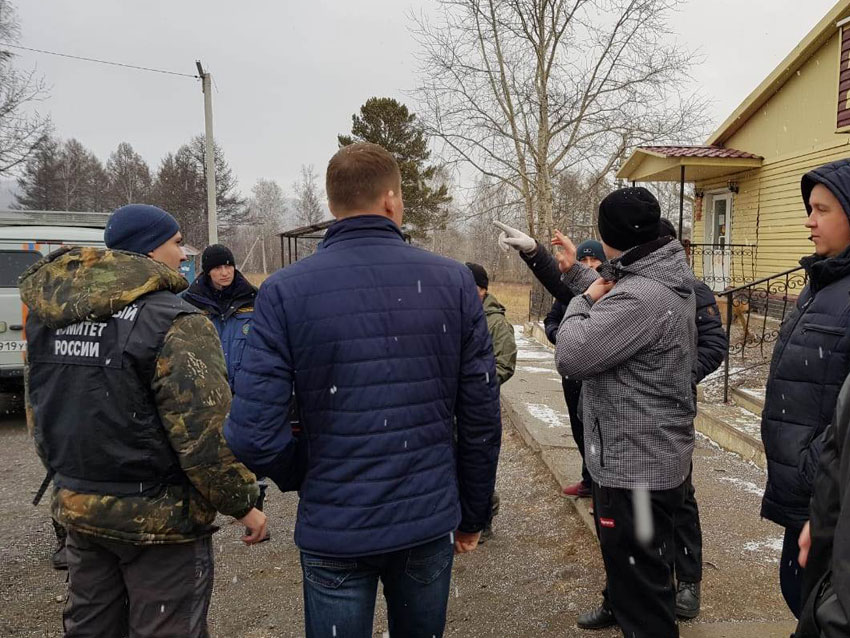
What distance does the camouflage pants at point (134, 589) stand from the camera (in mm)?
1962

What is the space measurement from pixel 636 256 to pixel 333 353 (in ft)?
4.18

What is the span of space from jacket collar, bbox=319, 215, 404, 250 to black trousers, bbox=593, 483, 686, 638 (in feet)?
4.33

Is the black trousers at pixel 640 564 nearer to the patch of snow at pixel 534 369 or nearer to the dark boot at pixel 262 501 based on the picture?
the dark boot at pixel 262 501

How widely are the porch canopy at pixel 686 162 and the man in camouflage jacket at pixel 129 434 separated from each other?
459 inches

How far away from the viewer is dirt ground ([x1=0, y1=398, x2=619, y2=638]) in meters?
3.15

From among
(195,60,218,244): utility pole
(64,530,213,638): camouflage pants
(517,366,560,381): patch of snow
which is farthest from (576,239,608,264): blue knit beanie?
(195,60,218,244): utility pole

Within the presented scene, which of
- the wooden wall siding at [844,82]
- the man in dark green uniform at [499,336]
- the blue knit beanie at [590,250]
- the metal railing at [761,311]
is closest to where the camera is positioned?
the man in dark green uniform at [499,336]

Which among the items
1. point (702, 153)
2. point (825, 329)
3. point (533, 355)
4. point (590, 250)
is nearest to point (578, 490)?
point (590, 250)

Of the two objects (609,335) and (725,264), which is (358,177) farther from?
(725,264)

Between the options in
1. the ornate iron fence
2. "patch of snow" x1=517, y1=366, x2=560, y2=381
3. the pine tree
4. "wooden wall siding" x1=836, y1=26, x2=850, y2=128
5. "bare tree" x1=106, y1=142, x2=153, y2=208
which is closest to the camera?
"wooden wall siding" x1=836, y1=26, x2=850, y2=128

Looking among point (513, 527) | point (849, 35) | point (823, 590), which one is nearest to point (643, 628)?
point (823, 590)

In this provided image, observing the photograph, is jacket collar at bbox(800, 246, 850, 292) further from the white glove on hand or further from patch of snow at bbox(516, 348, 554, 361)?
patch of snow at bbox(516, 348, 554, 361)

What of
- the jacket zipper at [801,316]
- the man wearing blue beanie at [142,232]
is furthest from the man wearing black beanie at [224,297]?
the jacket zipper at [801,316]

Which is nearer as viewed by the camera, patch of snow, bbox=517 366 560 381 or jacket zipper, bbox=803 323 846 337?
jacket zipper, bbox=803 323 846 337
